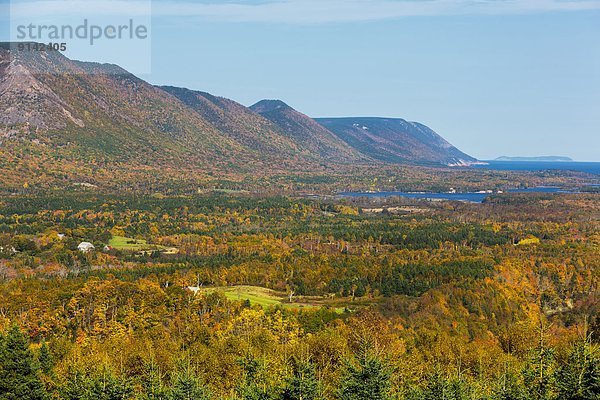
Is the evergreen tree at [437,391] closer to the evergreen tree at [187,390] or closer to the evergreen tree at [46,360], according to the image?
the evergreen tree at [187,390]

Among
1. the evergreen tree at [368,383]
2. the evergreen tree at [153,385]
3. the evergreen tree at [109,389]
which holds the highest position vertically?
the evergreen tree at [368,383]

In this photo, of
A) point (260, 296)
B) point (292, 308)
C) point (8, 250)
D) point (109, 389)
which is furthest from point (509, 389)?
point (8, 250)

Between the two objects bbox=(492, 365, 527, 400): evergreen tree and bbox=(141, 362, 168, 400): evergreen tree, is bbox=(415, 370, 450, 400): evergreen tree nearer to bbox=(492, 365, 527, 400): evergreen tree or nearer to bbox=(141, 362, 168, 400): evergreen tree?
bbox=(492, 365, 527, 400): evergreen tree

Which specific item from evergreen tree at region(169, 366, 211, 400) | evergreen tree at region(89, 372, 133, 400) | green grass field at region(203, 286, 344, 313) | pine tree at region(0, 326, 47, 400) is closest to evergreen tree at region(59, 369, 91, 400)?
evergreen tree at region(89, 372, 133, 400)

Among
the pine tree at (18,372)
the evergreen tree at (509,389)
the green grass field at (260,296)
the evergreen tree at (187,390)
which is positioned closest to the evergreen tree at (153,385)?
the evergreen tree at (187,390)

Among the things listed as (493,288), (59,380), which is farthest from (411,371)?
(493,288)

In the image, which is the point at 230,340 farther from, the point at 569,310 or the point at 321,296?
the point at 569,310
